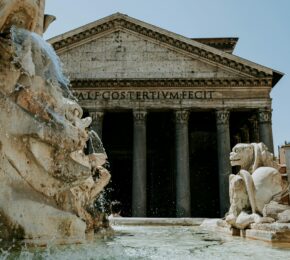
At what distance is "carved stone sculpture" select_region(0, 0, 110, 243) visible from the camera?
2.58 m

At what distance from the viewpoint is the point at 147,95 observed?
808 inches

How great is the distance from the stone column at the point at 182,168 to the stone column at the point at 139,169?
1681 millimetres

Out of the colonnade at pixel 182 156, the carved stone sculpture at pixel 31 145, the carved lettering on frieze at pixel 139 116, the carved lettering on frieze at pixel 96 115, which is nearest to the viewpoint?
the carved stone sculpture at pixel 31 145

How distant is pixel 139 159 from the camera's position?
19328 millimetres

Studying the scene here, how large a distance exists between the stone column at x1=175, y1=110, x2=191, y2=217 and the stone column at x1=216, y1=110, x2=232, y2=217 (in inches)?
64.9

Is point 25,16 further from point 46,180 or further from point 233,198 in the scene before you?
point 233,198

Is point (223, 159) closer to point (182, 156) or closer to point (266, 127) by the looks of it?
point (182, 156)

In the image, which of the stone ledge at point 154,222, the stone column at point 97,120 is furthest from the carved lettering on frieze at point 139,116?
the stone ledge at point 154,222

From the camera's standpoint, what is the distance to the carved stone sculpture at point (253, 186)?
14.2ft

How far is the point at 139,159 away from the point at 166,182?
5.55 metres

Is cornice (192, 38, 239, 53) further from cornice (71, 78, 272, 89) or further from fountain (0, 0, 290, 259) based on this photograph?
fountain (0, 0, 290, 259)

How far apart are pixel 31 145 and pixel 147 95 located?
18.0 metres

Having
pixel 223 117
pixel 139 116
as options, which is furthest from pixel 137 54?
pixel 223 117

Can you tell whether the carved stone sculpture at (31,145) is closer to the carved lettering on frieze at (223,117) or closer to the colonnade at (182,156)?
the colonnade at (182,156)
